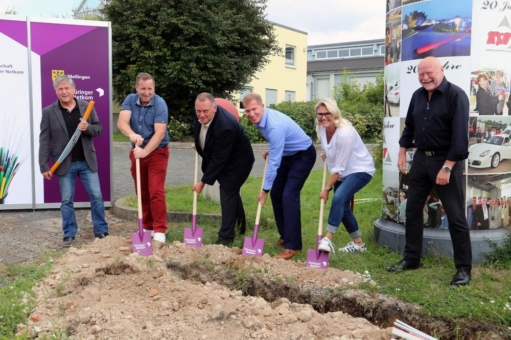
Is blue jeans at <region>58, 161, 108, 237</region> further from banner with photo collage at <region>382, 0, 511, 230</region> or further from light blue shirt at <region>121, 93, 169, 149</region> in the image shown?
banner with photo collage at <region>382, 0, 511, 230</region>

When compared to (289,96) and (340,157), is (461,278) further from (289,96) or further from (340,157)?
(289,96)

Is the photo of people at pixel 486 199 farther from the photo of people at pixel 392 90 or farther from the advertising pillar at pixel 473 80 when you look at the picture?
the photo of people at pixel 392 90

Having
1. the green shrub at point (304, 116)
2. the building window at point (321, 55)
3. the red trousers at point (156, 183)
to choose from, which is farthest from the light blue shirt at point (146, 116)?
the building window at point (321, 55)

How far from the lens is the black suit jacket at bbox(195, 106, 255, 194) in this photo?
5.52m

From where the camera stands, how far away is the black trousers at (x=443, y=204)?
4.45 m

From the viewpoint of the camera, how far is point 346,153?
16.8 ft

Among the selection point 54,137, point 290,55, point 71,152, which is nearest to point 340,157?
point 71,152

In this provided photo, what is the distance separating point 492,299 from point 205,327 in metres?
2.23

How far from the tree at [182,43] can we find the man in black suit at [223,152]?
41.1 ft

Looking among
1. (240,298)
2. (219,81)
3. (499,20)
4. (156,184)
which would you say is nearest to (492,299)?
(240,298)

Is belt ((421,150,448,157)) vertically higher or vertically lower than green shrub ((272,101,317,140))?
lower

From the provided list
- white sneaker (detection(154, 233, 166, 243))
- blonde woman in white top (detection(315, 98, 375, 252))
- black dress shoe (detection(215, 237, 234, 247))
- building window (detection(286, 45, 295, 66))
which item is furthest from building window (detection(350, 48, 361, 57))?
white sneaker (detection(154, 233, 166, 243))

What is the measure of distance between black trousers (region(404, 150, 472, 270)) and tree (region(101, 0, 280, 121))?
13961 millimetres

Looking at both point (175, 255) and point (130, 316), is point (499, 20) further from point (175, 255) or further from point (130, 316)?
point (130, 316)
